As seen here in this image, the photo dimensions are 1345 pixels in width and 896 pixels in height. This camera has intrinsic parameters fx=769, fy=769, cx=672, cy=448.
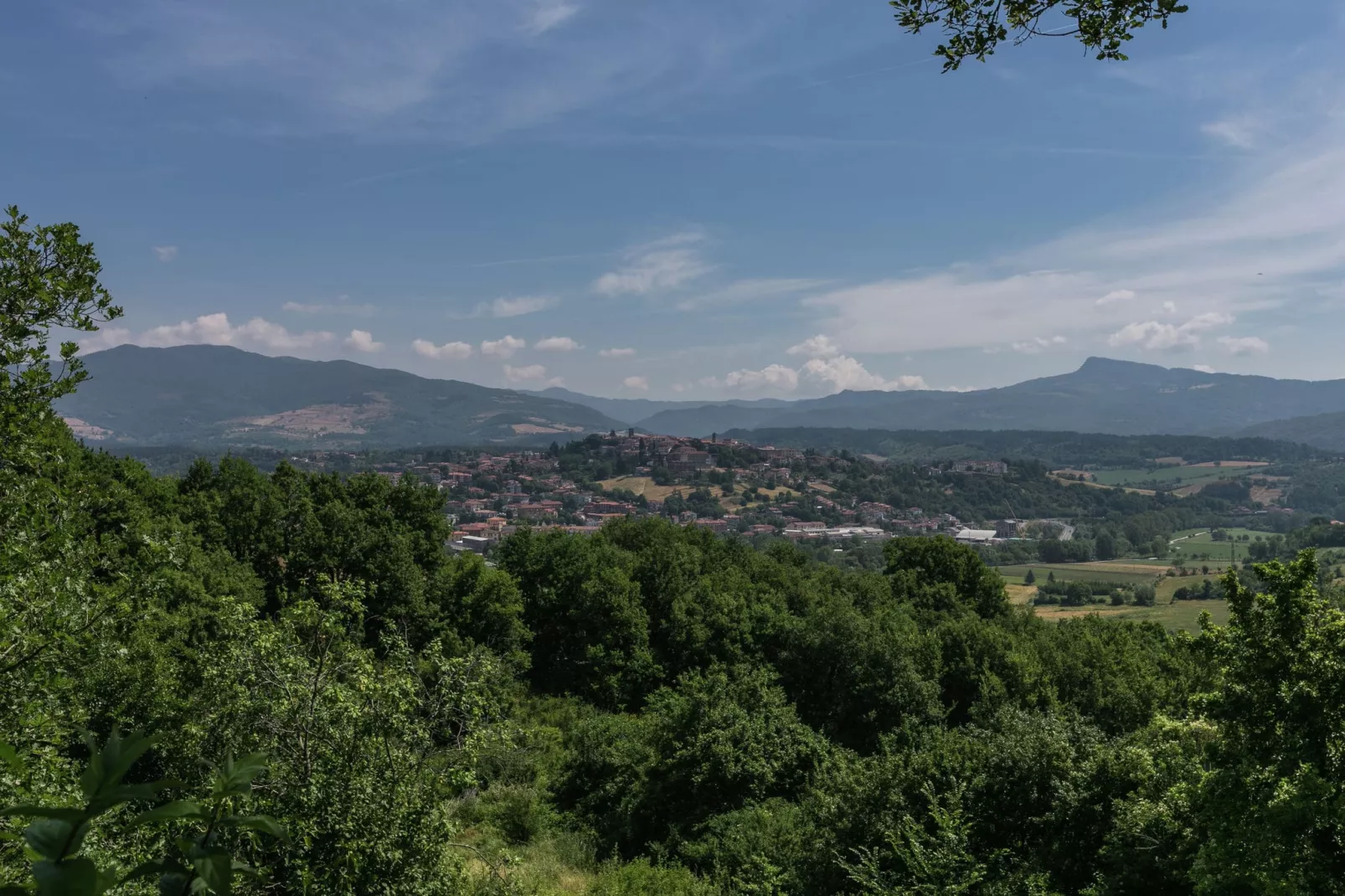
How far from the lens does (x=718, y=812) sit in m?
17.9

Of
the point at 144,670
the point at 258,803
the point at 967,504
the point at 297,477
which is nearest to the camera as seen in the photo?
the point at 258,803

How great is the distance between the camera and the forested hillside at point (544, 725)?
7.30 m

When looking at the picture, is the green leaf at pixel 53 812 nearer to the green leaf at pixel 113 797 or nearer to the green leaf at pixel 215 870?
the green leaf at pixel 113 797

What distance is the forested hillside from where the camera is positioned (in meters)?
7.30

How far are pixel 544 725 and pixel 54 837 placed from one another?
1041 inches

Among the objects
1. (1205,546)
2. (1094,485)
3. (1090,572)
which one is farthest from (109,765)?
(1094,485)

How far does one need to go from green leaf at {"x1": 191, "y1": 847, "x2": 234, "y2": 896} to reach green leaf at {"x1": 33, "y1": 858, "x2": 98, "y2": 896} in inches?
7.4

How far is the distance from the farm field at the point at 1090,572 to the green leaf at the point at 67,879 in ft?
303

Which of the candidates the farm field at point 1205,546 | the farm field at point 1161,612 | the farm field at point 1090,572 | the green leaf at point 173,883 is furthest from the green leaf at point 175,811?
the farm field at point 1205,546

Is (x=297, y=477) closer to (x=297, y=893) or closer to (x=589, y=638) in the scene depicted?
(x=589, y=638)

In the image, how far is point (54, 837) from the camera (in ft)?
4.68

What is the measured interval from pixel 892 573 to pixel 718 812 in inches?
879

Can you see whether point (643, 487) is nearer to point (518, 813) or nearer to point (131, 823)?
point (518, 813)

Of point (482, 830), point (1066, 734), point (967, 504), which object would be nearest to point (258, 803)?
point (482, 830)
